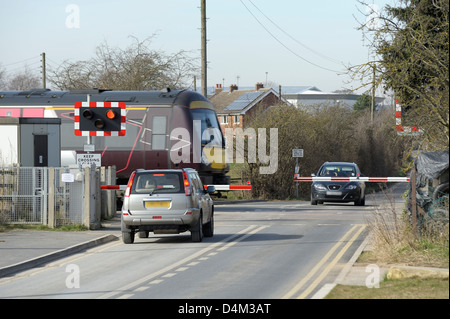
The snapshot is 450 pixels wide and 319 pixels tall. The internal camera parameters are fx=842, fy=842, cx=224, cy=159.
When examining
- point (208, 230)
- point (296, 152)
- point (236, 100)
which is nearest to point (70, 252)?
point (208, 230)

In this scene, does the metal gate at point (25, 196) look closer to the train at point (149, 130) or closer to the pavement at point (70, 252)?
the pavement at point (70, 252)

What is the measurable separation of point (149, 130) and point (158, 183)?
12.1 m

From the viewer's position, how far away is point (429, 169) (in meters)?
16.3

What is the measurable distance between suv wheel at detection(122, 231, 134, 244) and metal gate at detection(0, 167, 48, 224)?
399cm

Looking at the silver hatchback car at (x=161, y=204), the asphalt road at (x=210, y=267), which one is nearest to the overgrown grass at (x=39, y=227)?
the asphalt road at (x=210, y=267)

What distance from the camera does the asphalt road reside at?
12.2m

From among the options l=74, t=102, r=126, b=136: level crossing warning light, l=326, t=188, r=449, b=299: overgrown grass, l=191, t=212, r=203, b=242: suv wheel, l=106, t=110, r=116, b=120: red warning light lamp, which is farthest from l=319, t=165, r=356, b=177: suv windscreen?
l=326, t=188, r=449, b=299: overgrown grass

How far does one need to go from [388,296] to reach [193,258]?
5.75 metres

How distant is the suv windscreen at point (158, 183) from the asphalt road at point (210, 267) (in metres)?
1.24

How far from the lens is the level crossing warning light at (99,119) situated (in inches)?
894

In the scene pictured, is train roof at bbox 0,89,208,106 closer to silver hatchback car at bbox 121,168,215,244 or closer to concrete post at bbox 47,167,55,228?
concrete post at bbox 47,167,55,228
